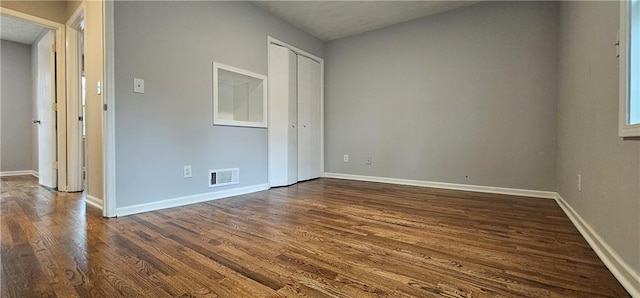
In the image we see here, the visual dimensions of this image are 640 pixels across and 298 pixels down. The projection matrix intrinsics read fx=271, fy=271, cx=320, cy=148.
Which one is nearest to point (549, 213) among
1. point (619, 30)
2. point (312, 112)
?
point (619, 30)

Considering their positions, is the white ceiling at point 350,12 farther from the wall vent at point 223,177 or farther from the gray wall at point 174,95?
the wall vent at point 223,177

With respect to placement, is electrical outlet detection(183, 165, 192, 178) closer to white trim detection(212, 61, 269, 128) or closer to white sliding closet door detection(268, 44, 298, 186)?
white trim detection(212, 61, 269, 128)

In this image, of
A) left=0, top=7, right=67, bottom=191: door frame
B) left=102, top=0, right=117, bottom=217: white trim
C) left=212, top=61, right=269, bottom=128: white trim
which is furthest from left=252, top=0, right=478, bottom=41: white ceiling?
left=0, top=7, right=67, bottom=191: door frame

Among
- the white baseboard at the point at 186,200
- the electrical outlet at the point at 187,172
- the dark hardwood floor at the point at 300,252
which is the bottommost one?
the dark hardwood floor at the point at 300,252

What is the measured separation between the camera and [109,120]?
2135 mm

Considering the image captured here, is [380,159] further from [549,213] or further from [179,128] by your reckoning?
[179,128]

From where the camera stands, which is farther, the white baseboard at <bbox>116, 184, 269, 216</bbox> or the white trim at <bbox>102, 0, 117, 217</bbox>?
the white baseboard at <bbox>116, 184, 269, 216</bbox>

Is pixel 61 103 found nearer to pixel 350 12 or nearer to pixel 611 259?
pixel 350 12

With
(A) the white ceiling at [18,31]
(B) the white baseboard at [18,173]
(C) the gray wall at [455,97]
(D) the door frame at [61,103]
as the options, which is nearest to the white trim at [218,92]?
(C) the gray wall at [455,97]

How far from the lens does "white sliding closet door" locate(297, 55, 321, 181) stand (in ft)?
13.5

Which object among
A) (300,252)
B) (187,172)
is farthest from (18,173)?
(300,252)

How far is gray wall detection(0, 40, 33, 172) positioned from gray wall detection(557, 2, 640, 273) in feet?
24.9

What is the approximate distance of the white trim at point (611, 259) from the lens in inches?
Result: 41.4

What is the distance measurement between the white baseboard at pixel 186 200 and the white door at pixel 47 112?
2.12 m
